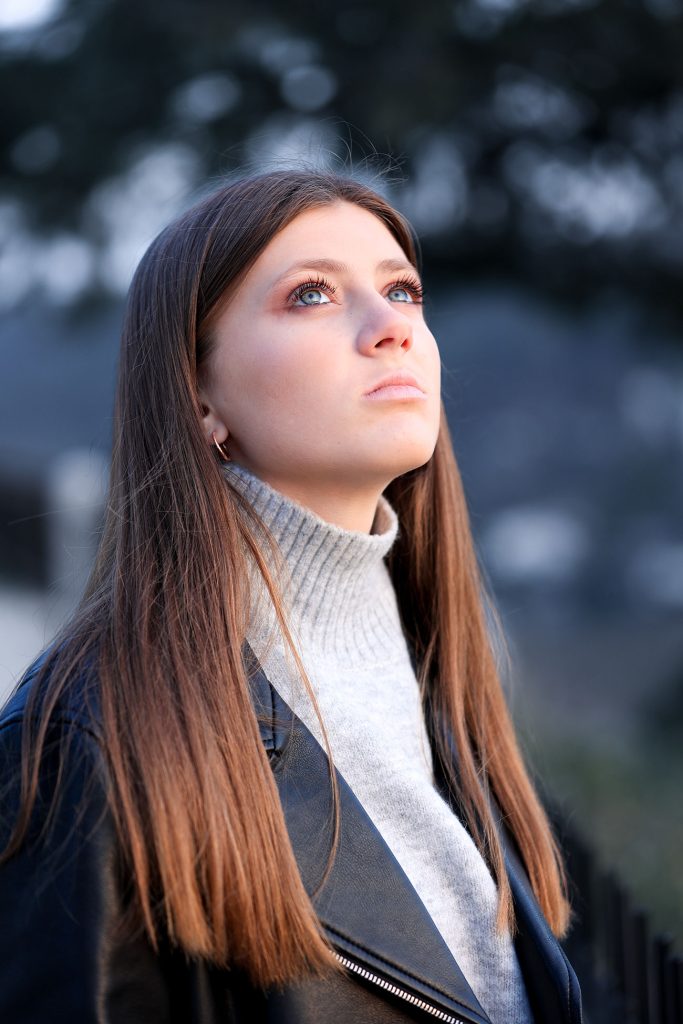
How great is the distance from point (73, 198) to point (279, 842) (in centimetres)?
612

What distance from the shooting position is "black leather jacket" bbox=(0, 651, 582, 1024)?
4.60 feet

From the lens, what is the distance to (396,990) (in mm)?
1572

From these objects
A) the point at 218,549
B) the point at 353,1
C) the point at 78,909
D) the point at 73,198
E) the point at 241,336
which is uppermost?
the point at 353,1

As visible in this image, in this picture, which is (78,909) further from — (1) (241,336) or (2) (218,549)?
(1) (241,336)

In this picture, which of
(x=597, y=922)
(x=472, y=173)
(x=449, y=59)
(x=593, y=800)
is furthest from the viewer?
(x=472, y=173)

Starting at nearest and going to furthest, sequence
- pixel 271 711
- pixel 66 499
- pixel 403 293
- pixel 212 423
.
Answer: pixel 271 711, pixel 212 423, pixel 403 293, pixel 66 499

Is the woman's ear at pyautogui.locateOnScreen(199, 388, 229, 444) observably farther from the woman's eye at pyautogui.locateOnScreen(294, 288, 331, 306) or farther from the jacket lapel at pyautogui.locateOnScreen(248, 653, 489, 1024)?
the jacket lapel at pyautogui.locateOnScreen(248, 653, 489, 1024)

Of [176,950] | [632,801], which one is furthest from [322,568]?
[632,801]

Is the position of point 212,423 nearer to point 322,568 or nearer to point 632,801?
point 322,568

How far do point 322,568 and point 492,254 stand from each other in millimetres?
5982

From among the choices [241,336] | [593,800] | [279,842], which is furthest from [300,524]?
[593,800]

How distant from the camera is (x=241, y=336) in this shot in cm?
183

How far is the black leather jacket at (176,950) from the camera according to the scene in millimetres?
1403

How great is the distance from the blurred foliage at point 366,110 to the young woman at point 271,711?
4848 millimetres
